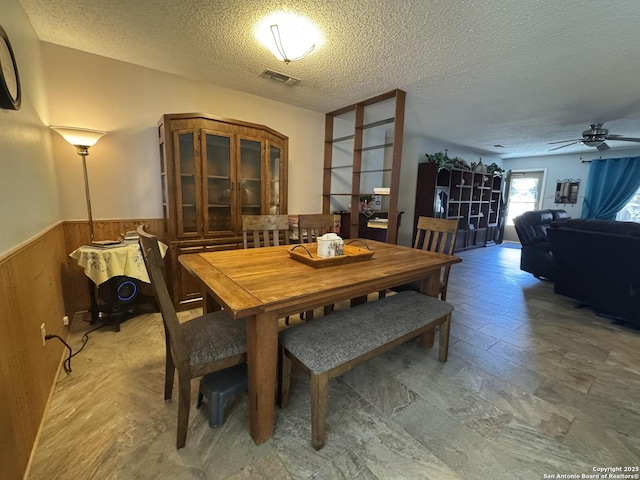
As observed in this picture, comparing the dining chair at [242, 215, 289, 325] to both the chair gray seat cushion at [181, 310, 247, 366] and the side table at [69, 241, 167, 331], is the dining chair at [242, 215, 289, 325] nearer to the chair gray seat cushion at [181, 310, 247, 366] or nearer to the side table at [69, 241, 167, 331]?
the side table at [69, 241, 167, 331]

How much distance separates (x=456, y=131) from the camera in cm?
488

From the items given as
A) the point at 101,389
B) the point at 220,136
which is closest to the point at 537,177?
the point at 220,136

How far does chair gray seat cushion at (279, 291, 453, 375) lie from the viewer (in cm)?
127

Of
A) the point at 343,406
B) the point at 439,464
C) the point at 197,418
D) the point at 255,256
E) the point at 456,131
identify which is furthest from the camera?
the point at 456,131

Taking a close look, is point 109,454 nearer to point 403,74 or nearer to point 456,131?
point 403,74

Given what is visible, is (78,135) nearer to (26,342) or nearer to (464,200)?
(26,342)

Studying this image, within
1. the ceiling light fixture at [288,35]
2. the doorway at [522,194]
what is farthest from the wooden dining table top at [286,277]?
the doorway at [522,194]

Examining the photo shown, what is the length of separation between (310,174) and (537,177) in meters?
6.84

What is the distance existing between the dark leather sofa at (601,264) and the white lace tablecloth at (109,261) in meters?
4.05

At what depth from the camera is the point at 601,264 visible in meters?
2.73

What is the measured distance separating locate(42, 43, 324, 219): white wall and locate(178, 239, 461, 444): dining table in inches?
63.2

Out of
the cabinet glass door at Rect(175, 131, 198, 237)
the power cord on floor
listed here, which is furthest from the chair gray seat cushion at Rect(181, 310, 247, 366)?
the cabinet glass door at Rect(175, 131, 198, 237)

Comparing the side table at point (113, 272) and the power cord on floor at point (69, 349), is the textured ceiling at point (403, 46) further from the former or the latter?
the power cord on floor at point (69, 349)

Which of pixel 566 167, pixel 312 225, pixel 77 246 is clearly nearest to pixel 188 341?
pixel 312 225
